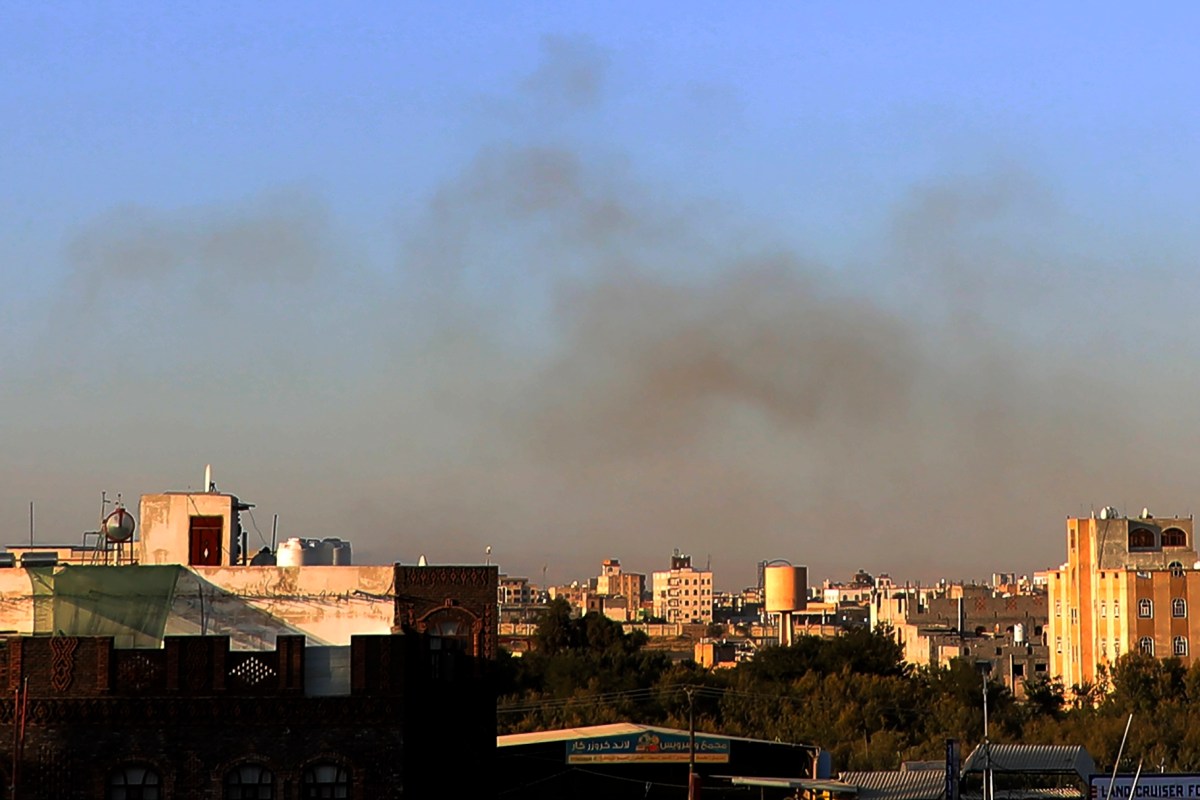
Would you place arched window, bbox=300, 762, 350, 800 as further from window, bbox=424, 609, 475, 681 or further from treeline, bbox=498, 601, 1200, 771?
treeline, bbox=498, 601, 1200, 771

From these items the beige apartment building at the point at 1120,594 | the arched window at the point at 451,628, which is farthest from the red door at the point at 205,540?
the beige apartment building at the point at 1120,594

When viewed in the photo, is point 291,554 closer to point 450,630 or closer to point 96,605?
point 450,630

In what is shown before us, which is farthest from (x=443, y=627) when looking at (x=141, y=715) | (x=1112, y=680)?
(x=1112, y=680)

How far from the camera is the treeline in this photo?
260ft

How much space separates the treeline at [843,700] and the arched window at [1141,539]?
22186mm

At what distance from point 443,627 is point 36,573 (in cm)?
1158

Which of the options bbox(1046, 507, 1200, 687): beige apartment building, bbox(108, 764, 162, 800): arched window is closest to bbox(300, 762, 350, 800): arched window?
bbox(108, 764, 162, 800): arched window

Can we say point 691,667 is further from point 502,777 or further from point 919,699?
point 502,777

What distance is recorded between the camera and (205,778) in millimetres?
35750

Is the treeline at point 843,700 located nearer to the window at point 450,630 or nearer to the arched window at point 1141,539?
the arched window at point 1141,539

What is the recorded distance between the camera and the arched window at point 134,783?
3562cm

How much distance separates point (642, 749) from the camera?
52875 mm

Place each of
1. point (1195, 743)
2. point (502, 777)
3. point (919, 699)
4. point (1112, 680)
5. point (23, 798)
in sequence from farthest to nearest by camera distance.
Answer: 1. point (1112, 680)
2. point (919, 699)
3. point (1195, 743)
4. point (502, 777)
5. point (23, 798)

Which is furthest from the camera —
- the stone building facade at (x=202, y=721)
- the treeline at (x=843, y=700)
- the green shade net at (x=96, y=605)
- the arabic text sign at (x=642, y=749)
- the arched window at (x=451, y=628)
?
the treeline at (x=843, y=700)
